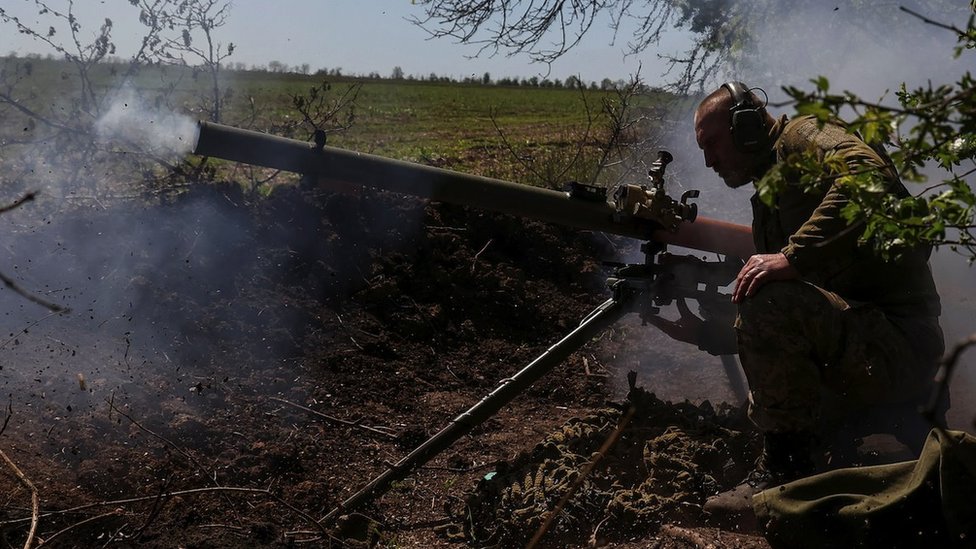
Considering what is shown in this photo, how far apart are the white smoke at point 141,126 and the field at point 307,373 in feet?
0.41

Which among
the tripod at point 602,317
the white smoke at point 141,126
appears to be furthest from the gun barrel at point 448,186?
the white smoke at point 141,126

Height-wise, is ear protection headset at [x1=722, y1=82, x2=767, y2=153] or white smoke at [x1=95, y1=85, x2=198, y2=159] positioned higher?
ear protection headset at [x1=722, y1=82, x2=767, y2=153]

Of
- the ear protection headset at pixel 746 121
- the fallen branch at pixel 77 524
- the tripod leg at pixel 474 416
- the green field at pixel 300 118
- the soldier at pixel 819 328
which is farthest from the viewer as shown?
the green field at pixel 300 118

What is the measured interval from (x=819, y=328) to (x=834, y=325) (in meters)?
0.08

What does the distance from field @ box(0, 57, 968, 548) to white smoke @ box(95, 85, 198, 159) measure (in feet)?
0.41

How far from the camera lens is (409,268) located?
6180 mm

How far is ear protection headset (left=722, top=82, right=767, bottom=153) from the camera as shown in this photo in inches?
149

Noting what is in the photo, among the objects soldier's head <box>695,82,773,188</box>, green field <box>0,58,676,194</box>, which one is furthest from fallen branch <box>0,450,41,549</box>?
green field <box>0,58,676,194</box>

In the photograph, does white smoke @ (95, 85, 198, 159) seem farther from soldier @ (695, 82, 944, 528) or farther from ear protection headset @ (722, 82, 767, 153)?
soldier @ (695, 82, 944, 528)

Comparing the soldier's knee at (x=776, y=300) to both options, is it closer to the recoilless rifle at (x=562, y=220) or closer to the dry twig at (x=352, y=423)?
the recoilless rifle at (x=562, y=220)

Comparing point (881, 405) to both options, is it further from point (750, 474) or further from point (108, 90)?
point (108, 90)

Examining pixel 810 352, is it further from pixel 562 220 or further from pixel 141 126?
pixel 141 126

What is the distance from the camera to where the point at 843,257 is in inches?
140

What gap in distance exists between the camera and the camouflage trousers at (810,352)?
338 centimetres
